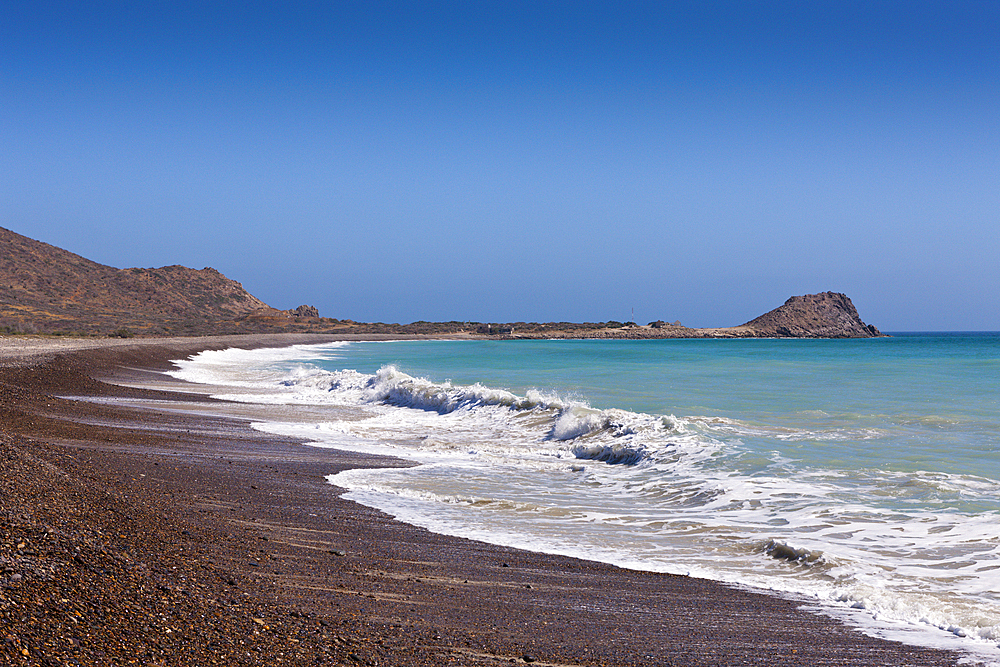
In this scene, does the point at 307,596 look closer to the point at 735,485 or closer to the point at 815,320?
the point at 735,485

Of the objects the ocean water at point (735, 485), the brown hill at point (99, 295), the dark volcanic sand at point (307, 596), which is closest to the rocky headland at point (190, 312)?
the brown hill at point (99, 295)

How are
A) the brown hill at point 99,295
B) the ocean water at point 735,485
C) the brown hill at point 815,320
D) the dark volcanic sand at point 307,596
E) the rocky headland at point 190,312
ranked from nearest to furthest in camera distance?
the dark volcanic sand at point 307,596 < the ocean water at point 735,485 < the brown hill at point 99,295 < the rocky headland at point 190,312 < the brown hill at point 815,320

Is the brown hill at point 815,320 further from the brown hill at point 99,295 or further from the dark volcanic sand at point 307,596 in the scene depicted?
the dark volcanic sand at point 307,596

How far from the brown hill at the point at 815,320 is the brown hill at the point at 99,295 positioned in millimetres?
108193

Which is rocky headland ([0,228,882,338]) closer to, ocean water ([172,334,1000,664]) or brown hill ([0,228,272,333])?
brown hill ([0,228,272,333])

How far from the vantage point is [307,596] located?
5.04 metres

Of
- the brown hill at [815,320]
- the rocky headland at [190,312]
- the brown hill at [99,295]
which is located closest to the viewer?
the brown hill at [99,295]

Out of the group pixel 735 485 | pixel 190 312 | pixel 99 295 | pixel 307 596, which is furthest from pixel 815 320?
pixel 307 596

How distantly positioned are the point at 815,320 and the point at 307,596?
16220 centimetres

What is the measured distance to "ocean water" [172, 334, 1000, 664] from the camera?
6.56 m

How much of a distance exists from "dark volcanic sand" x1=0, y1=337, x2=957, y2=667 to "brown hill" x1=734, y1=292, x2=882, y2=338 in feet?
509

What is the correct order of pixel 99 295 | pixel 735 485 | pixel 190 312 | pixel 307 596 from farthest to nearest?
pixel 190 312 < pixel 99 295 < pixel 735 485 < pixel 307 596

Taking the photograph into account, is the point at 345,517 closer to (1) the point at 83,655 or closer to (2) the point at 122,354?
(1) the point at 83,655

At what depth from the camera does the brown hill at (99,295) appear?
87000mm
